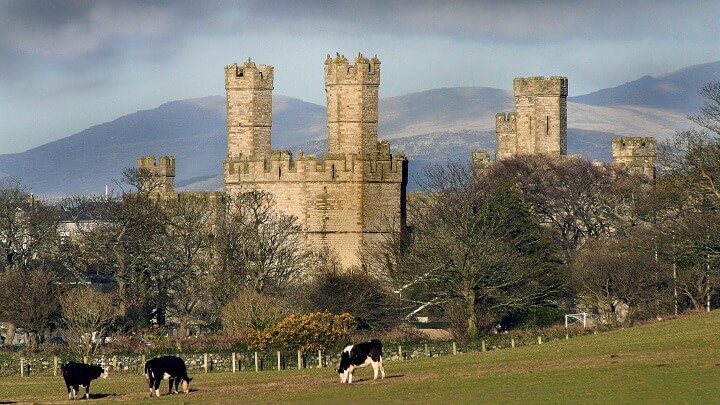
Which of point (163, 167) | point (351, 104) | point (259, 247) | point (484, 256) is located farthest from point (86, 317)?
point (163, 167)

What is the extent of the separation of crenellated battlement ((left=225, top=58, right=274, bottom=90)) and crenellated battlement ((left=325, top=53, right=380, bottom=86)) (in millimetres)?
5103

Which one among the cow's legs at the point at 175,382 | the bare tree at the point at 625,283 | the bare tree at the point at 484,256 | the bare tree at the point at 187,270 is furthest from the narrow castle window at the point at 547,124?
the cow's legs at the point at 175,382

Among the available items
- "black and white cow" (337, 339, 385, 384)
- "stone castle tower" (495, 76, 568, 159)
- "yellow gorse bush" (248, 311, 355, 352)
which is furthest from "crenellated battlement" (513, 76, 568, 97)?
"black and white cow" (337, 339, 385, 384)

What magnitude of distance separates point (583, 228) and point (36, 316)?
101ft

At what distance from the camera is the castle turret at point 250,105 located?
87.2 metres

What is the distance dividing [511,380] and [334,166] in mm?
37317

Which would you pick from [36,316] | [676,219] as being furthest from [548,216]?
[36,316]

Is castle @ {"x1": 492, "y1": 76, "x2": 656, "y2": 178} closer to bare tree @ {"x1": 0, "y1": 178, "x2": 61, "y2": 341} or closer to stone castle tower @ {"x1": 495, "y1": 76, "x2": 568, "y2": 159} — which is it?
stone castle tower @ {"x1": 495, "y1": 76, "x2": 568, "y2": 159}

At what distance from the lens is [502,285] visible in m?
69.8

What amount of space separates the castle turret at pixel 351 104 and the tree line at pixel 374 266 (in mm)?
3884

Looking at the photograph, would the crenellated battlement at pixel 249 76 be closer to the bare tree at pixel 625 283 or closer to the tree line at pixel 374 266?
the tree line at pixel 374 266

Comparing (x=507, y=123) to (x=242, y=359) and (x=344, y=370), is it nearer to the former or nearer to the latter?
(x=242, y=359)

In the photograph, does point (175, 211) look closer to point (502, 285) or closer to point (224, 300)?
point (224, 300)

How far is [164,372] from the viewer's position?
46.4 m
